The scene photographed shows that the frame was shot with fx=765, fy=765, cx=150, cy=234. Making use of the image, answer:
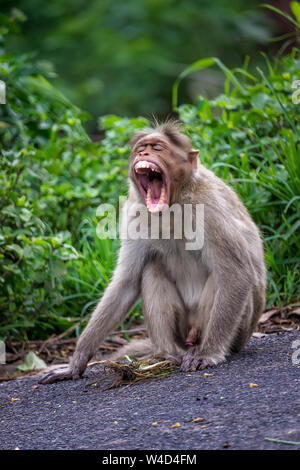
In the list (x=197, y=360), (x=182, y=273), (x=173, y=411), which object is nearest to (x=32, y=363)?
(x=182, y=273)

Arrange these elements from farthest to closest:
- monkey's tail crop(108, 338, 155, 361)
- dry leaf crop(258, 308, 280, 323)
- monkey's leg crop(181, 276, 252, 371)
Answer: dry leaf crop(258, 308, 280, 323), monkey's tail crop(108, 338, 155, 361), monkey's leg crop(181, 276, 252, 371)

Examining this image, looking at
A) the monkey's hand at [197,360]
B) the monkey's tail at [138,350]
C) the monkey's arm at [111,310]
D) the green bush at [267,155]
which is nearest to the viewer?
the monkey's hand at [197,360]

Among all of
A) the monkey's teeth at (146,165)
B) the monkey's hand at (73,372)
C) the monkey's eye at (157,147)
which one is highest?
the monkey's eye at (157,147)

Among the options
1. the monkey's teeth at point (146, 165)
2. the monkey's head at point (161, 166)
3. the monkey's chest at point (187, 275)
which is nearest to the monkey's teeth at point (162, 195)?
the monkey's head at point (161, 166)

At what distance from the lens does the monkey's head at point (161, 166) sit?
16.1 ft

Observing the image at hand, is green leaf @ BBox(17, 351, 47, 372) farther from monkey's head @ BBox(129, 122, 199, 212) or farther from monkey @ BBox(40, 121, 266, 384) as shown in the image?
monkey's head @ BBox(129, 122, 199, 212)

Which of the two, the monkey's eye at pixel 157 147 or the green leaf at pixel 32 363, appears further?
the green leaf at pixel 32 363

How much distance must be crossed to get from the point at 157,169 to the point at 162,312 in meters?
0.95

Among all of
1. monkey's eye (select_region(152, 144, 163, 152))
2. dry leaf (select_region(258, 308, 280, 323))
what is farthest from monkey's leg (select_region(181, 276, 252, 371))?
dry leaf (select_region(258, 308, 280, 323))

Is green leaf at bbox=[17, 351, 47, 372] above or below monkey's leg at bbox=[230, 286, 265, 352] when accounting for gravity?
below

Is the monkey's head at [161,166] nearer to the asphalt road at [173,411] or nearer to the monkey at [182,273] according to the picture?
the monkey at [182,273]

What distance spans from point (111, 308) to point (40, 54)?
8.69 meters

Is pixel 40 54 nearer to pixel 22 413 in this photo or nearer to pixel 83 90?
pixel 83 90

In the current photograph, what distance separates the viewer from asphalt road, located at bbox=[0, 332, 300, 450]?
330 centimetres
